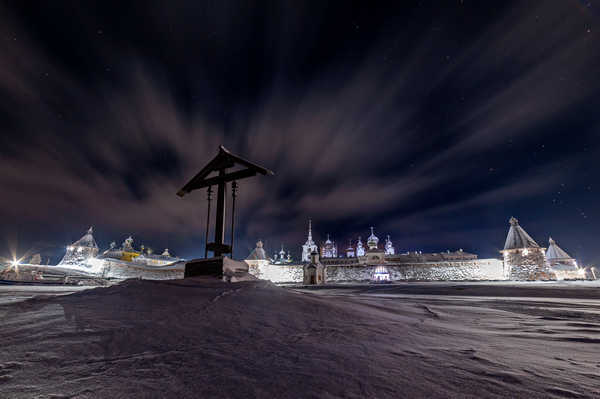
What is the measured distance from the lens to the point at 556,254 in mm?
38406

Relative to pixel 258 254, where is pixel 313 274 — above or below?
below

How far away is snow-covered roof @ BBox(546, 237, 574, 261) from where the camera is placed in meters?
36.9

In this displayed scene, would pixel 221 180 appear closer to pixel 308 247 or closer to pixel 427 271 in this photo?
pixel 427 271

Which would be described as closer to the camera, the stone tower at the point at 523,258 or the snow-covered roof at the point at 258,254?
the stone tower at the point at 523,258

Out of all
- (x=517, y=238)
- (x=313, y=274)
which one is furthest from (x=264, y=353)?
(x=517, y=238)

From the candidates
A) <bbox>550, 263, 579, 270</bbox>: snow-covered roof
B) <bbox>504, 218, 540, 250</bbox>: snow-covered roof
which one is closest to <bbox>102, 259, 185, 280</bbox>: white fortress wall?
<bbox>504, 218, 540, 250</bbox>: snow-covered roof

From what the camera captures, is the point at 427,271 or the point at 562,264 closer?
the point at 427,271

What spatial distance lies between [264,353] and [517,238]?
3748cm

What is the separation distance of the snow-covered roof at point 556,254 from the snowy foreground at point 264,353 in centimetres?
5060

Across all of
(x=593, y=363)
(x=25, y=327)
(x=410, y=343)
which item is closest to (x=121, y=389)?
(x=25, y=327)

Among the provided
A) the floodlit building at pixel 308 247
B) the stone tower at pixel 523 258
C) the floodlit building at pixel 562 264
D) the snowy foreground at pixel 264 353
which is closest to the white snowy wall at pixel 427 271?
the stone tower at pixel 523 258

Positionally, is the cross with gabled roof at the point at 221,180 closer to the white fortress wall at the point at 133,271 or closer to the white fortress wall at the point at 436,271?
the white fortress wall at the point at 133,271

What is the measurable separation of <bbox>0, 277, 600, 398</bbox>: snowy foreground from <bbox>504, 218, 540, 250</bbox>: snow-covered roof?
108 ft

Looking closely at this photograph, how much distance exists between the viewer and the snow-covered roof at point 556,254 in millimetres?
36944
